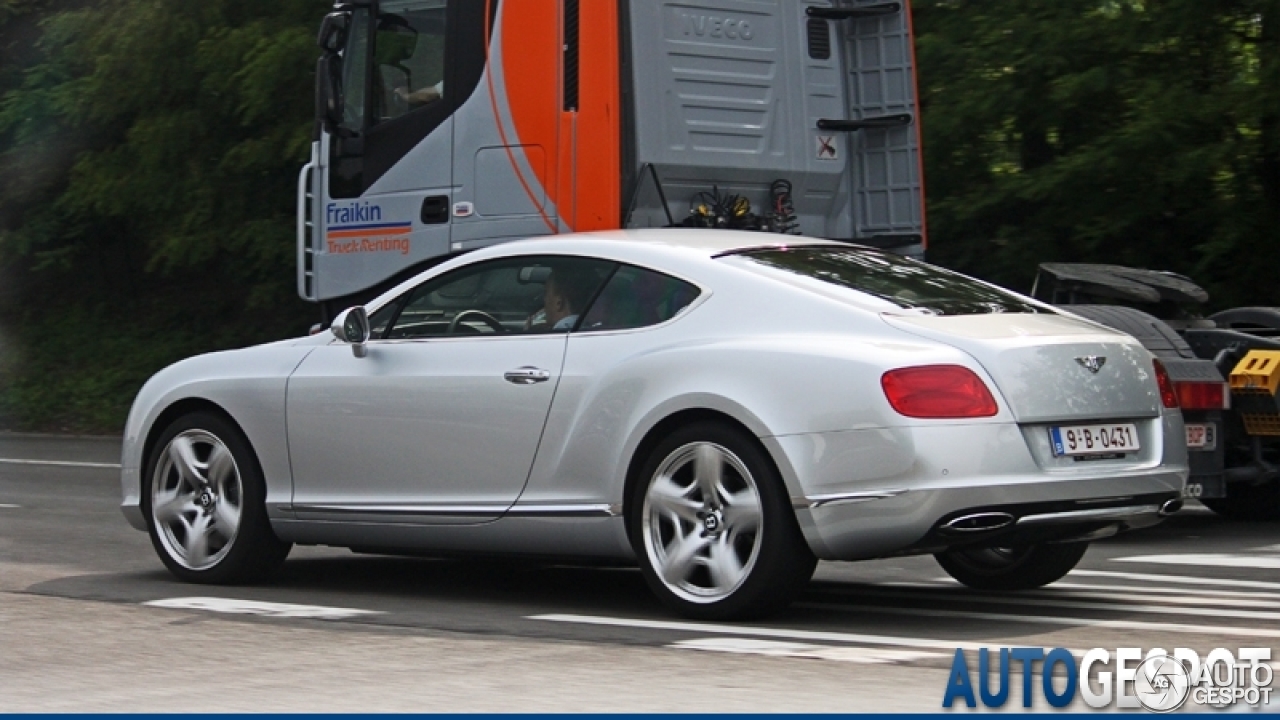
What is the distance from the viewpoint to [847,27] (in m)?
13.1

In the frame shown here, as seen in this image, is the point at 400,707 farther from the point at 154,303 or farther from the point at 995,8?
the point at 154,303

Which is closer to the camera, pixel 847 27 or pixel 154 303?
pixel 847 27

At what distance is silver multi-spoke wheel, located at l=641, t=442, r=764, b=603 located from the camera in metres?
7.45

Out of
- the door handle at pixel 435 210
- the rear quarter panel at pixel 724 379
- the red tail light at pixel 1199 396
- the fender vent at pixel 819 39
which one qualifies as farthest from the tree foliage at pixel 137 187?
the rear quarter panel at pixel 724 379

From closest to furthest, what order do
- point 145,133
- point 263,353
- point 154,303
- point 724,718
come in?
1. point 724,718
2. point 263,353
3. point 145,133
4. point 154,303

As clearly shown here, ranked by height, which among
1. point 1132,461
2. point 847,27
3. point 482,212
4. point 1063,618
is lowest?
point 1063,618

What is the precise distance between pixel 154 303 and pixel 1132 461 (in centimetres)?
2190

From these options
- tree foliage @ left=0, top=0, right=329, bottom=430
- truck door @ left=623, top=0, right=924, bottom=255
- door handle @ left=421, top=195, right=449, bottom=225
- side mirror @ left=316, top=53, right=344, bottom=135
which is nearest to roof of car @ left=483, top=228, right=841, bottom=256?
truck door @ left=623, top=0, right=924, bottom=255

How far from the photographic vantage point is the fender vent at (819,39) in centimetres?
1288

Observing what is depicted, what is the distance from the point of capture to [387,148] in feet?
41.8

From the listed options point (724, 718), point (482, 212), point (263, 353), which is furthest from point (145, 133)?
point (724, 718)

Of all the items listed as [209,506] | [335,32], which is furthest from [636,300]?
[335,32]

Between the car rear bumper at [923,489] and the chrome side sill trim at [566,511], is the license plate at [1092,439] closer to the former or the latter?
the car rear bumper at [923,489]

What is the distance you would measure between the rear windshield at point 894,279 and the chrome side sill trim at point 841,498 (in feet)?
2.72
